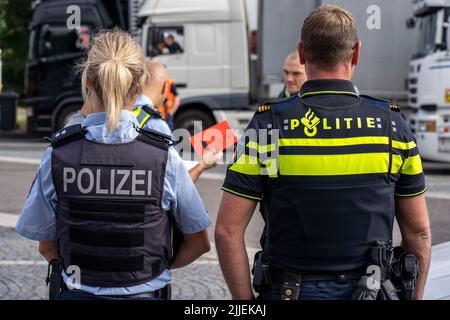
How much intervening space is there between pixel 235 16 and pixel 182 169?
1263 centimetres

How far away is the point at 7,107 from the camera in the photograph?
69.8 feet

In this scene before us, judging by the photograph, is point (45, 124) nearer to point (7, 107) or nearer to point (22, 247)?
point (7, 107)

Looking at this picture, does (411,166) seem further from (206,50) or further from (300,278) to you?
(206,50)

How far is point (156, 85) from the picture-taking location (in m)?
4.64

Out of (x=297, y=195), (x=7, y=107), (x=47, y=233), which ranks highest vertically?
(x=297, y=195)

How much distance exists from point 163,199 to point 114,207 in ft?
0.54

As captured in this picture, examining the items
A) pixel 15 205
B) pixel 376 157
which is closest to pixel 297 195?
pixel 376 157

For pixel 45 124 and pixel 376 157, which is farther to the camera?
pixel 45 124

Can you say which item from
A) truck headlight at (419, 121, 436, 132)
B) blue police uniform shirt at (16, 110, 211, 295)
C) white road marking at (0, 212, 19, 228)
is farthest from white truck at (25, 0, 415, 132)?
blue police uniform shirt at (16, 110, 211, 295)

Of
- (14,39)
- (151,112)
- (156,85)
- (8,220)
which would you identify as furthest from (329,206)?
(14,39)

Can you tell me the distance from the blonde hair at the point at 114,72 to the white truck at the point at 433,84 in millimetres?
9798

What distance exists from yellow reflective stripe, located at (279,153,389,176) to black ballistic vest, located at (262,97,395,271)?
13 mm

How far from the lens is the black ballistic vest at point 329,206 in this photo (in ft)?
7.70

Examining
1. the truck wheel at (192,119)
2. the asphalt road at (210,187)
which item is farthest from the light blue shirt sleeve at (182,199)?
the truck wheel at (192,119)
